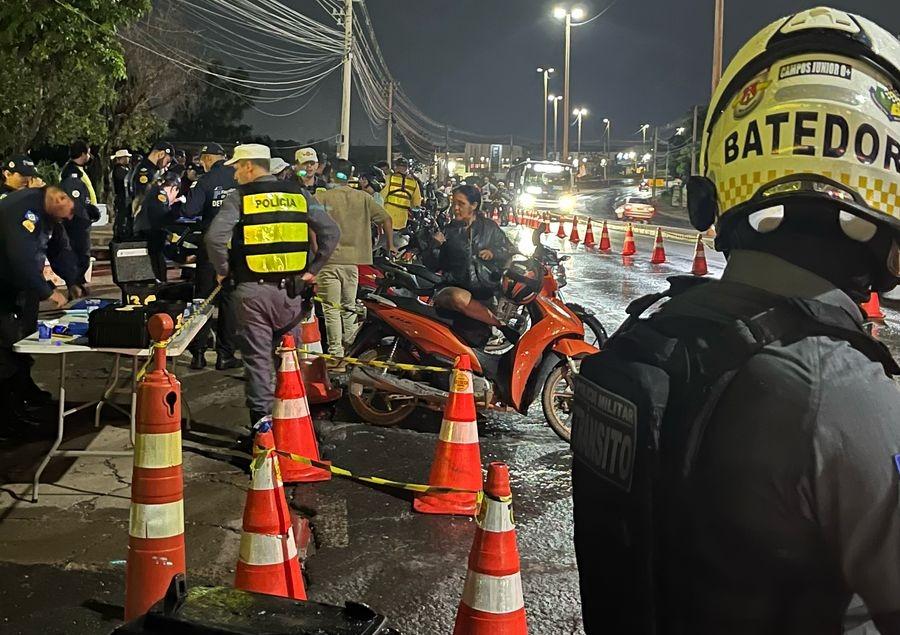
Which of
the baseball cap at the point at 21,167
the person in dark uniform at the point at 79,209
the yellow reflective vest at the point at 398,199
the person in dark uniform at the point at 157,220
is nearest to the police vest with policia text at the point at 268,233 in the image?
the person in dark uniform at the point at 79,209

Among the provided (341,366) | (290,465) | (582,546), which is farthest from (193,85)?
(582,546)

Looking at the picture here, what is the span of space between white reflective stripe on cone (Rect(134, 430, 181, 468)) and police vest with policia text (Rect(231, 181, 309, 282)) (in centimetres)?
269

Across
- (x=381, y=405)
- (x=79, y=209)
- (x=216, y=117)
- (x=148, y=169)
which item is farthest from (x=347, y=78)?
(x=216, y=117)

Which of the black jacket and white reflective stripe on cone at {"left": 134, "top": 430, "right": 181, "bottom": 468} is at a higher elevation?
the black jacket

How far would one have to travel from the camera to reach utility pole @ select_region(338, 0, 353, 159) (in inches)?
1079

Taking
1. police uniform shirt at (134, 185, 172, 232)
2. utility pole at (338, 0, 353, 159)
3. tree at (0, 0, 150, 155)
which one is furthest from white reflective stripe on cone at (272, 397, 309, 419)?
utility pole at (338, 0, 353, 159)

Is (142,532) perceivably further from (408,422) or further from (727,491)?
(408,422)

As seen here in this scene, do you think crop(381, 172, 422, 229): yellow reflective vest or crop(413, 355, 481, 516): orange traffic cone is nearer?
crop(413, 355, 481, 516): orange traffic cone

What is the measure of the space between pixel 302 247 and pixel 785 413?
5.40 metres

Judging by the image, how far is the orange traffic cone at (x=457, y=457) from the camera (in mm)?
5332

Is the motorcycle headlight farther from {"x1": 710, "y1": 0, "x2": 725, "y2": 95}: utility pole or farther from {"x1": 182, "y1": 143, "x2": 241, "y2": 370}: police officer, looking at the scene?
{"x1": 182, "y1": 143, "x2": 241, "y2": 370}: police officer

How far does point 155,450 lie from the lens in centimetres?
364

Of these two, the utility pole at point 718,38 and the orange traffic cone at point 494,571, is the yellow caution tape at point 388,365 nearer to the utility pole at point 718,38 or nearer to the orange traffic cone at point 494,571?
the orange traffic cone at point 494,571

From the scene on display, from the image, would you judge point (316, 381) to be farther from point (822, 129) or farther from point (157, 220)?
point (822, 129)
